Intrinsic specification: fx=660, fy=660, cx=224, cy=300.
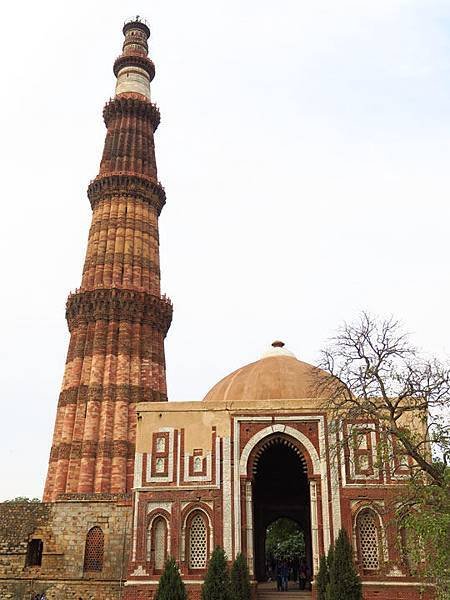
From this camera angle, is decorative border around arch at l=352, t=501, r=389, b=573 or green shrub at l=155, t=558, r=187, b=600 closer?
green shrub at l=155, t=558, r=187, b=600

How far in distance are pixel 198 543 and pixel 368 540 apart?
15.1ft

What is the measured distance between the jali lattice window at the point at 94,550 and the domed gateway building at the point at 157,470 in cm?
3

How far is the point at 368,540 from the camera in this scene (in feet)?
58.0

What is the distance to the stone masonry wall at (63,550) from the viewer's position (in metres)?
20.1

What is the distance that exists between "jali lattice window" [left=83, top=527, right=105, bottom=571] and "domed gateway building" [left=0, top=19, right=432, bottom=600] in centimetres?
3

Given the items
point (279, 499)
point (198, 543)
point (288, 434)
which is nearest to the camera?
point (198, 543)

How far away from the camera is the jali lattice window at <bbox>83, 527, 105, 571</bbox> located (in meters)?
20.5

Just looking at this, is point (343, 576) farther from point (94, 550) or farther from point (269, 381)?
point (94, 550)

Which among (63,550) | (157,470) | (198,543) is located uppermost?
(157,470)

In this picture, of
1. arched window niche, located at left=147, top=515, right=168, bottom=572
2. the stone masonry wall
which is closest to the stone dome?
arched window niche, located at left=147, top=515, right=168, bottom=572

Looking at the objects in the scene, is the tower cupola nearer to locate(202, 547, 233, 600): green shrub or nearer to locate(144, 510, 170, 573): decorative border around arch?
locate(144, 510, 170, 573): decorative border around arch

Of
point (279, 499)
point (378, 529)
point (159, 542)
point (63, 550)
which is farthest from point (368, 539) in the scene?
point (63, 550)

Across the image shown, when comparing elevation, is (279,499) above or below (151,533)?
above

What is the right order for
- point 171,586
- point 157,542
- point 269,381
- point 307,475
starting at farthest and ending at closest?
point 269,381
point 307,475
point 157,542
point 171,586
